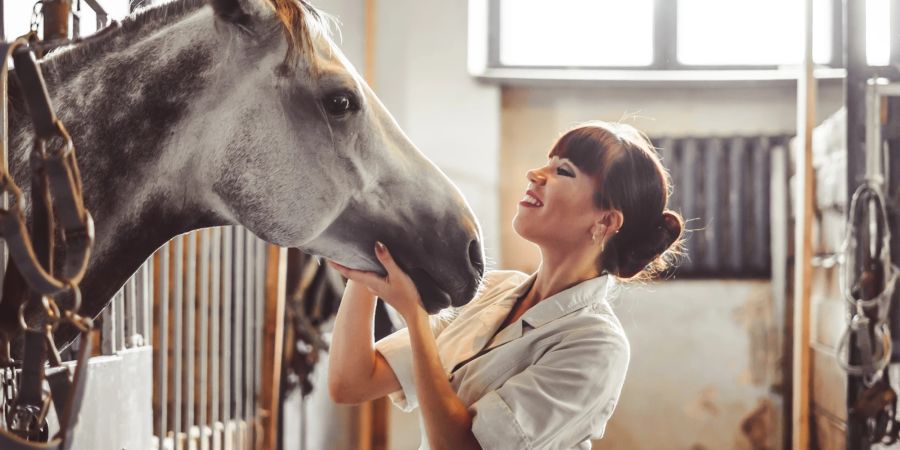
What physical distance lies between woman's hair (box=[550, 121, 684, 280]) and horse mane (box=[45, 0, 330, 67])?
1.82 ft

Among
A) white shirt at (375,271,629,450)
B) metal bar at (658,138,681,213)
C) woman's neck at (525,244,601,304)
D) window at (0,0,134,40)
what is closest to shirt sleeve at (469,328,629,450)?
white shirt at (375,271,629,450)

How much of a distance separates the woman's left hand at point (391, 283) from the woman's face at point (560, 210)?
323 millimetres

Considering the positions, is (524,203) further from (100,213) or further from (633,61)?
(633,61)

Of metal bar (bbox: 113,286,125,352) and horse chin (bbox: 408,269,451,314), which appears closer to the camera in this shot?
horse chin (bbox: 408,269,451,314)

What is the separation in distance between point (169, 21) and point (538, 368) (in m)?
0.63

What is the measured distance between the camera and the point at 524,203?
1.29 metres

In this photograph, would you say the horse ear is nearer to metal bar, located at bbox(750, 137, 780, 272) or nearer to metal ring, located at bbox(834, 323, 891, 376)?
metal ring, located at bbox(834, 323, 891, 376)

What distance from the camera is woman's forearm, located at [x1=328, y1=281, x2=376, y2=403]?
4.17 ft

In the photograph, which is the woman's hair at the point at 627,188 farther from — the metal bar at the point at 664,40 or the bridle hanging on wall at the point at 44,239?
the metal bar at the point at 664,40

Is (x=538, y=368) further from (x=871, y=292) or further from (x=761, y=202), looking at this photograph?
(x=761, y=202)

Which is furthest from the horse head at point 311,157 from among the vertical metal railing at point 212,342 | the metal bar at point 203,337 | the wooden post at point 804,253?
the wooden post at point 804,253

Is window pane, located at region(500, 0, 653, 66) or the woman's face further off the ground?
window pane, located at region(500, 0, 653, 66)

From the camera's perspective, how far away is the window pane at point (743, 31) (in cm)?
→ 391

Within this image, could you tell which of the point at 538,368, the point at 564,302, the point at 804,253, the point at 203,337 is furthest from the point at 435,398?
the point at 804,253
